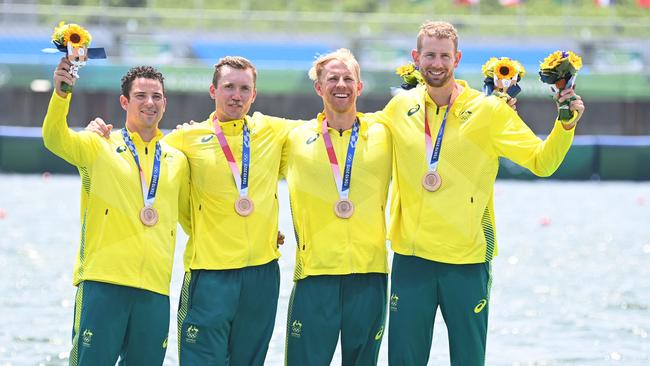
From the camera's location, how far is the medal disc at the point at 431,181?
253 inches

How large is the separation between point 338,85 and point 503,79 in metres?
1.04

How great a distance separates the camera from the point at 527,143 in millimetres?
6371

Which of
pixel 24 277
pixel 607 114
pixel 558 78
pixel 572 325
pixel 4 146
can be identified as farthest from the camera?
pixel 607 114

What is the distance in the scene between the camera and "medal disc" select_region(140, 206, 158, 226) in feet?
20.3

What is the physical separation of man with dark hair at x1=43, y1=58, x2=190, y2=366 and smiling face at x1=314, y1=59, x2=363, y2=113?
891 millimetres

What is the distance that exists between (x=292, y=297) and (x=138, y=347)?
887mm

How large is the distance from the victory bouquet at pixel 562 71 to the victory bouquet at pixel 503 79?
59 cm

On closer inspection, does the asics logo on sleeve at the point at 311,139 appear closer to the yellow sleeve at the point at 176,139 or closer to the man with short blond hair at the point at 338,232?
the man with short blond hair at the point at 338,232

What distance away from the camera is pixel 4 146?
1033 inches

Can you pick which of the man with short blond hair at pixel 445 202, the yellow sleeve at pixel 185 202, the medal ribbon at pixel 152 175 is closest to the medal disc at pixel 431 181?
the man with short blond hair at pixel 445 202

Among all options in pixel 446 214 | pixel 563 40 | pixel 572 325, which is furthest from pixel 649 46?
pixel 446 214

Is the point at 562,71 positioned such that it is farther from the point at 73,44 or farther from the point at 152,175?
the point at 73,44

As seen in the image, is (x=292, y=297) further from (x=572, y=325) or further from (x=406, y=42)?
(x=406, y=42)

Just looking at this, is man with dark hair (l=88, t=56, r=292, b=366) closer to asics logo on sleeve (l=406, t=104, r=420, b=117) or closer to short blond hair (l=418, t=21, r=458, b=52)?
asics logo on sleeve (l=406, t=104, r=420, b=117)
